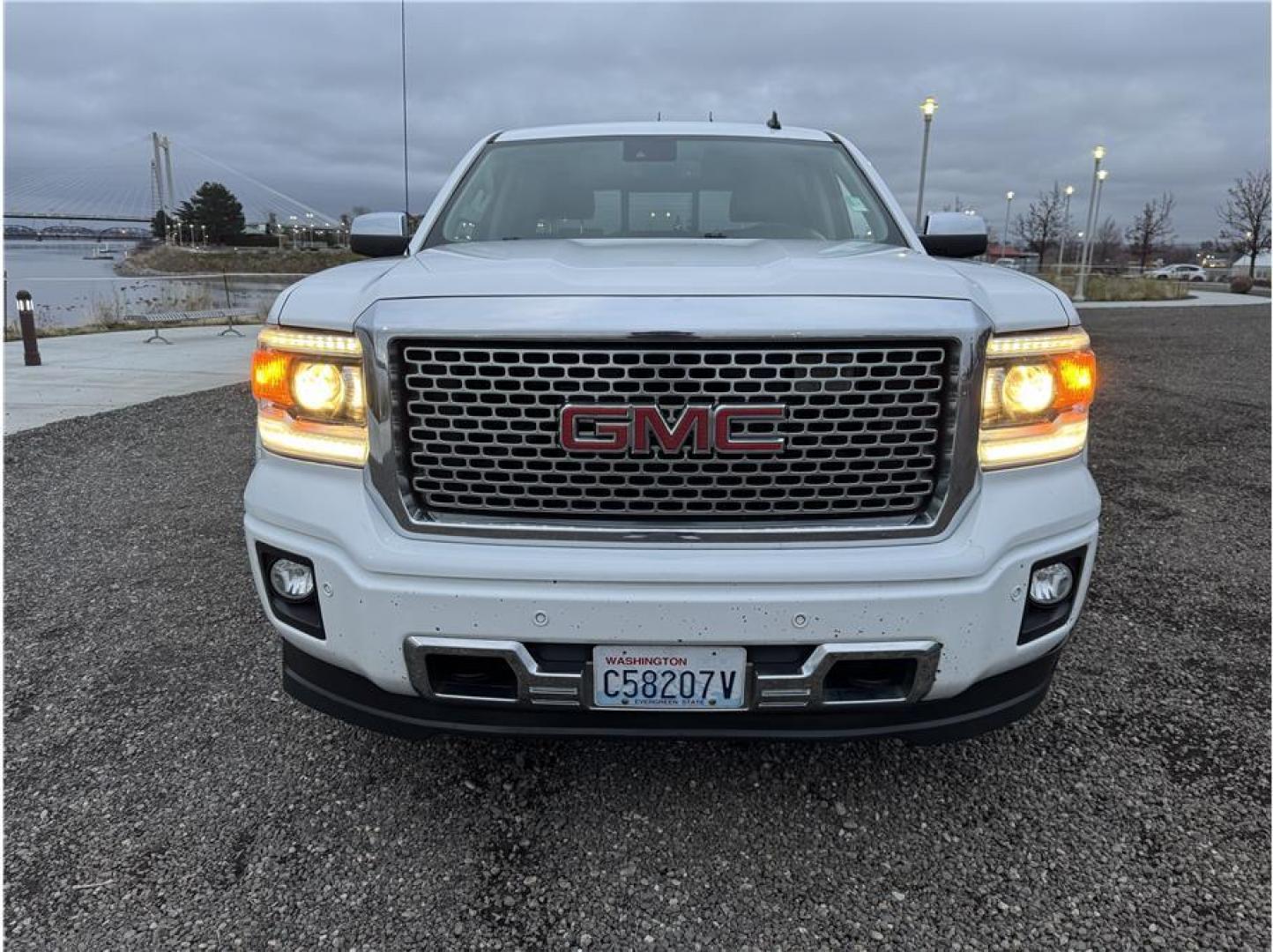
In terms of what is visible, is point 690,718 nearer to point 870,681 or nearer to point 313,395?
point 870,681

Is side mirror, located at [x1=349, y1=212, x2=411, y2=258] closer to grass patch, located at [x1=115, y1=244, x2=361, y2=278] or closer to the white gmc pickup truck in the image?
the white gmc pickup truck

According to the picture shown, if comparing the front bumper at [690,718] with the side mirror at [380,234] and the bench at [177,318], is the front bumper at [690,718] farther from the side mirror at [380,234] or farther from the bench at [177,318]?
the bench at [177,318]

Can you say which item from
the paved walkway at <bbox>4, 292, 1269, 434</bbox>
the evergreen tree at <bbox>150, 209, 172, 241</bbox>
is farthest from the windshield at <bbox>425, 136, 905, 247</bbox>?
the evergreen tree at <bbox>150, 209, 172, 241</bbox>

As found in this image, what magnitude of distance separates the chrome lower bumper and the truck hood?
76 centimetres

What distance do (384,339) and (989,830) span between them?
1960mm

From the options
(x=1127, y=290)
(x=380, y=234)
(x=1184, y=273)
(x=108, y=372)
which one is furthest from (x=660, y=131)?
(x=1184, y=273)

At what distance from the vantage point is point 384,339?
196 centimetres

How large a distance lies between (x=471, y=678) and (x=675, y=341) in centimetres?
90

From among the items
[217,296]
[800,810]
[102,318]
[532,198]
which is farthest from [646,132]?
[217,296]

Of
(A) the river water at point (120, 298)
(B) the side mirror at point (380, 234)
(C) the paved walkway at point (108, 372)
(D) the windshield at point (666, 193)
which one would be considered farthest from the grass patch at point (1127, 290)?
(B) the side mirror at point (380, 234)

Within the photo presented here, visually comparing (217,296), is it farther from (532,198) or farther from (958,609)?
(958,609)

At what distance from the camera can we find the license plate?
6.40ft

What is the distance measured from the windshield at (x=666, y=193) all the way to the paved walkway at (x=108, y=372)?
571 cm

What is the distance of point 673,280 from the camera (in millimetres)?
1979
